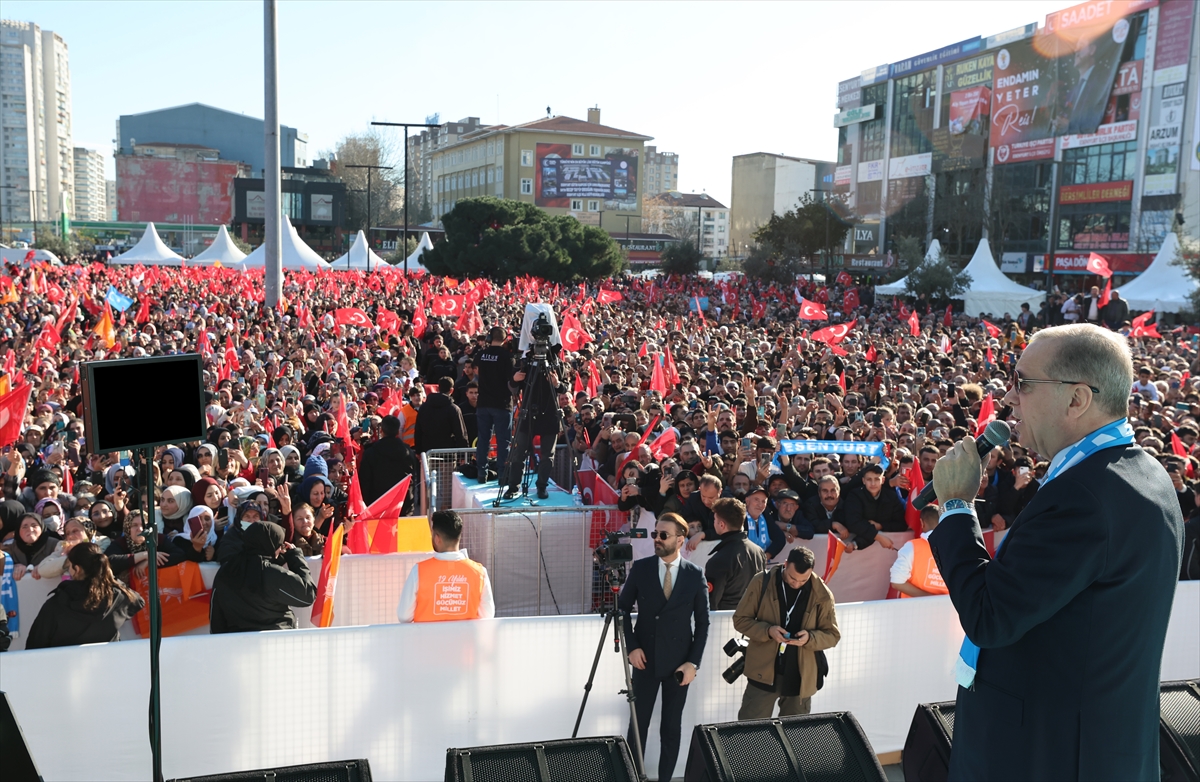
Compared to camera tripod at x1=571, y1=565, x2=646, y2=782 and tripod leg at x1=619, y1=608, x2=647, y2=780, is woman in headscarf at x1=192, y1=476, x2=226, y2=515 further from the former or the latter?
tripod leg at x1=619, y1=608, x2=647, y2=780

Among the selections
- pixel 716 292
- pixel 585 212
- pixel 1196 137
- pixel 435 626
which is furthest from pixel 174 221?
pixel 435 626

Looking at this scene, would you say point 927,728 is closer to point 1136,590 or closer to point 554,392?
point 1136,590

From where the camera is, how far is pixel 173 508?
731 centimetres

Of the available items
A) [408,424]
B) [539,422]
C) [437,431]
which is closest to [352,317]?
[408,424]

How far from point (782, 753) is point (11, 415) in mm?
8310

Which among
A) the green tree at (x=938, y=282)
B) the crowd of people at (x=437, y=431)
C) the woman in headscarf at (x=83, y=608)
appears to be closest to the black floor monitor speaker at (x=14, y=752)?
the crowd of people at (x=437, y=431)

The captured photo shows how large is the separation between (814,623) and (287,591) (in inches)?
113

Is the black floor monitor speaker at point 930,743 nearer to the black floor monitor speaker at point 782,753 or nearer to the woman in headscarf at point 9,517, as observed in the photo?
the black floor monitor speaker at point 782,753

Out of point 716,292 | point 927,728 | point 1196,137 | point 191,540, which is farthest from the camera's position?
point 1196,137

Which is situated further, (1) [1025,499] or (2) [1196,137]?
(2) [1196,137]

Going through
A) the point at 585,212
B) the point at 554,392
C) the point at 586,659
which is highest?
the point at 585,212

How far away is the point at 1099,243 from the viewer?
54781mm

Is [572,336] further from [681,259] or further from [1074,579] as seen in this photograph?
[681,259]

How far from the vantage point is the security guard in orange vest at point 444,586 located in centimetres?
535
